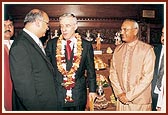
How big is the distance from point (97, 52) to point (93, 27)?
17.4 inches

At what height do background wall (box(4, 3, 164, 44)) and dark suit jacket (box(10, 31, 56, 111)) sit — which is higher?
background wall (box(4, 3, 164, 44))

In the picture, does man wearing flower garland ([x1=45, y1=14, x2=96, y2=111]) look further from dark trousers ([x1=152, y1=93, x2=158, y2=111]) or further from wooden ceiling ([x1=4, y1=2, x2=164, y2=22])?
dark trousers ([x1=152, y1=93, x2=158, y2=111])

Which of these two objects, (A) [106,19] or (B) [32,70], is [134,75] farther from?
(B) [32,70]

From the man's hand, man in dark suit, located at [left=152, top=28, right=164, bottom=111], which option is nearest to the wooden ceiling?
man in dark suit, located at [left=152, top=28, right=164, bottom=111]

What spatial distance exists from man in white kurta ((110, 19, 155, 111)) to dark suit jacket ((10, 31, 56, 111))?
2.84ft

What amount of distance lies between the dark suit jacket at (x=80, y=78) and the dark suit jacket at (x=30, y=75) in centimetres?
24

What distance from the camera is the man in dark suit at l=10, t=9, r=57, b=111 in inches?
110

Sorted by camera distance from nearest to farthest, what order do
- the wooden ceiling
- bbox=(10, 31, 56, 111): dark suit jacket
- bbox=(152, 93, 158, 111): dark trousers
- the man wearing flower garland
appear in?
bbox=(10, 31, 56, 111): dark suit jacket, the man wearing flower garland, bbox=(152, 93, 158, 111): dark trousers, the wooden ceiling

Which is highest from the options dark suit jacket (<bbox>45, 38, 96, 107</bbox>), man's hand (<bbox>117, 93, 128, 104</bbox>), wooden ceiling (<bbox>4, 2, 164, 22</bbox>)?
wooden ceiling (<bbox>4, 2, 164, 22</bbox>)

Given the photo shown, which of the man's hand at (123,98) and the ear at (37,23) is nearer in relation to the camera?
the ear at (37,23)

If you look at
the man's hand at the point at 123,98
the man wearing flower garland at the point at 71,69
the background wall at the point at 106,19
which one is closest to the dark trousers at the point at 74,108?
the man wearing flower garland at the point at 71,69

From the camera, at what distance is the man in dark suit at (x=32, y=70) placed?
9.14 feet

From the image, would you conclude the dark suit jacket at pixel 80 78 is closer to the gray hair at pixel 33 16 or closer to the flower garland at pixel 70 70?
the flower garland at pixel 70 70

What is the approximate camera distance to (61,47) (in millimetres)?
3383
